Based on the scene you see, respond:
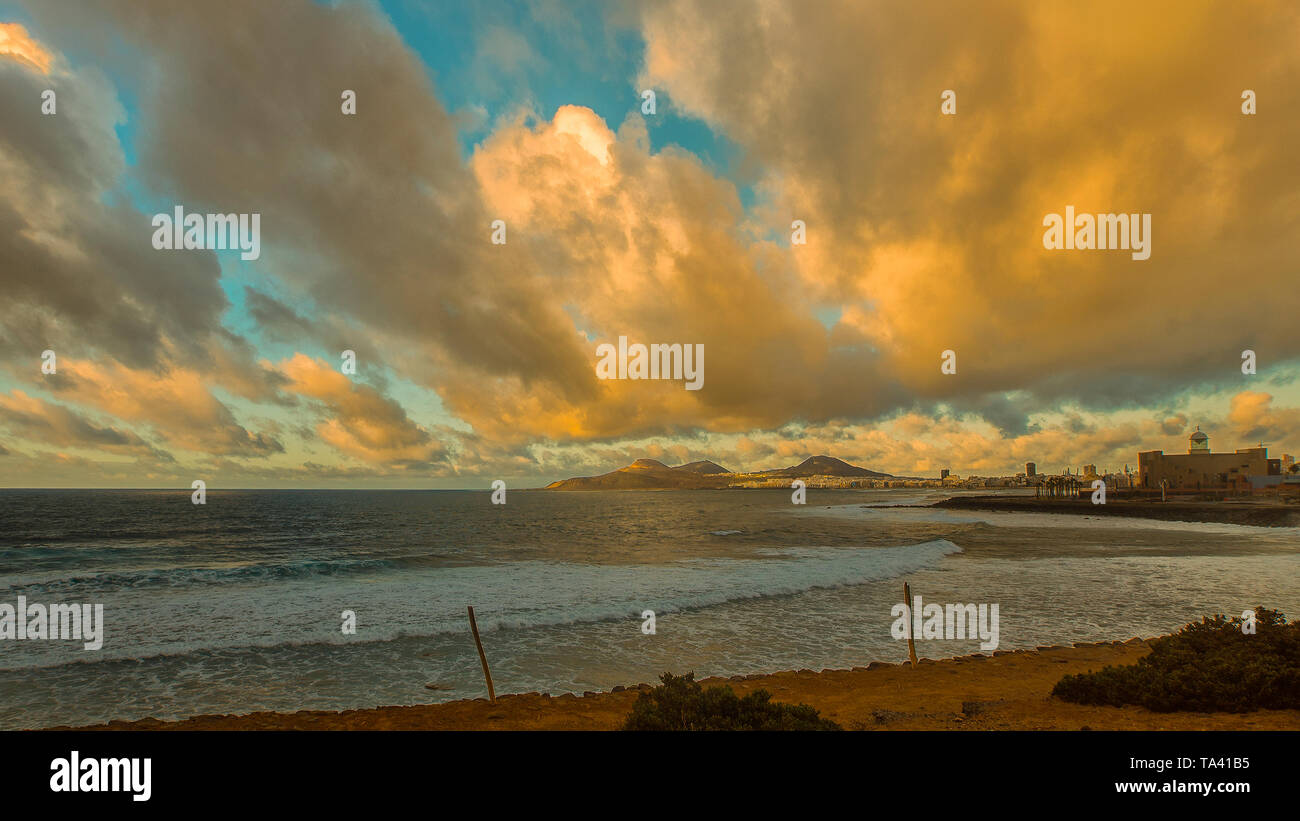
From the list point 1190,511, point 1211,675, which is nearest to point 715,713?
point 1211,675

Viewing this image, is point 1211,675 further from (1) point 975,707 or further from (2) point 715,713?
(2) point 715,713

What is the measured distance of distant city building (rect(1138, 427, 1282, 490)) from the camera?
458 feet

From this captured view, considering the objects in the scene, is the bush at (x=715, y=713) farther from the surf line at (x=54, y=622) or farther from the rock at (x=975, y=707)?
the surf line at (x=54, y=622)

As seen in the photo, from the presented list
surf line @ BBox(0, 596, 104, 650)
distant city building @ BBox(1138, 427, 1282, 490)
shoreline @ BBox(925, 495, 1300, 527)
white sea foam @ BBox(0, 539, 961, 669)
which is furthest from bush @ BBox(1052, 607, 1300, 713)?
distant city building @ BBox(1138, 427, 1282, 490)

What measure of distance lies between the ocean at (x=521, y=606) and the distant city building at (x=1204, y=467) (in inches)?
4561

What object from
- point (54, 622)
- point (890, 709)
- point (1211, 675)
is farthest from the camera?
point (54, 622)

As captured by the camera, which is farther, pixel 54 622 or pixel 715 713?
pixel 54 622

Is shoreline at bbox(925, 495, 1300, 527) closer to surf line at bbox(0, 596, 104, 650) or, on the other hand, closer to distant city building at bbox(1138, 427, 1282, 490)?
distant city building at bbox(1138, 427, 1282, 490)

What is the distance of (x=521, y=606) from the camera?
25.7 m

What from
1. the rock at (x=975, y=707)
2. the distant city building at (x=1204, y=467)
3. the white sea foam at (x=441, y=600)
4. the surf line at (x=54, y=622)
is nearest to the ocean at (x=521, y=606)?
the white sea foam at (x=441, y=600)

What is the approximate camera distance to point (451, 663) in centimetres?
1803

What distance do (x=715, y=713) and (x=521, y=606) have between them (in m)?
18.7
